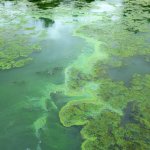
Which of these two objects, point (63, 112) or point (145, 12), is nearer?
point (63, 112)

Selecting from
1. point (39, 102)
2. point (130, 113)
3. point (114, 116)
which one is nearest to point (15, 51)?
point (39, 102)

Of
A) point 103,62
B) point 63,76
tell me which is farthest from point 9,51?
point 103,62

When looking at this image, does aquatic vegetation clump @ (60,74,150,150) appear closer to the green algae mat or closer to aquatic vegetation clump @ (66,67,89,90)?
the green algae mat

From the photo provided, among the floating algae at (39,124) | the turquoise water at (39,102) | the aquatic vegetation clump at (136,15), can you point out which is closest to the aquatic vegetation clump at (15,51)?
the turquoise water at (39,102)

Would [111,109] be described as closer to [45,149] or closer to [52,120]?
[52,120]

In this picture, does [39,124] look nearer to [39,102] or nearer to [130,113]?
[39,102]

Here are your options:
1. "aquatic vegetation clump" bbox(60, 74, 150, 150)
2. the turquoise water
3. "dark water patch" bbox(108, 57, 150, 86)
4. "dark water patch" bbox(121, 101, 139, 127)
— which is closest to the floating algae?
the turquoise water

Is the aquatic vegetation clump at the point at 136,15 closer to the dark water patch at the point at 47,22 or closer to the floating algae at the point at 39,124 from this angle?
the dark water patch at the point at 47,22
